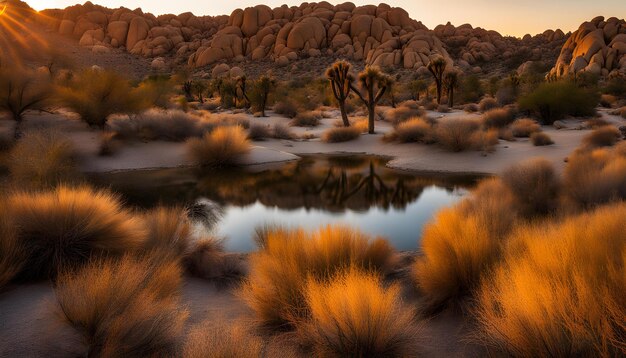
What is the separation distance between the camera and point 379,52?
74.2 metres

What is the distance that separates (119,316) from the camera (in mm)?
3338

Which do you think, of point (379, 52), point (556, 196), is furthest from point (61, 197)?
point (379, 52)

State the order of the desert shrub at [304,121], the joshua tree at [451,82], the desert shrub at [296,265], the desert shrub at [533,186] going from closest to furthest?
1. the desert shrub at [296,265]
2. the desert shrub at [533,186]
3. the desert shrub at [304,121]
4. the joshua tree at [451,82]

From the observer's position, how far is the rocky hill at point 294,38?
→ 75.9 metres

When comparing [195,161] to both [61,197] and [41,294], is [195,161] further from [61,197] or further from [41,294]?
[41,294]

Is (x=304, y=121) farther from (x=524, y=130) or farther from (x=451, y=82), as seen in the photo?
(x=451, y=82)

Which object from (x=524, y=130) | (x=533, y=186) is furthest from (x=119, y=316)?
(x=524, y=130)

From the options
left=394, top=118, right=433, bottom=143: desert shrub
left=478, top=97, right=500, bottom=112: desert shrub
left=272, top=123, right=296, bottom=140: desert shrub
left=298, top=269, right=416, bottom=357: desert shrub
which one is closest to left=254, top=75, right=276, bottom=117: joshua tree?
left=272, top=123, right=296, bottom=140: desert shrub

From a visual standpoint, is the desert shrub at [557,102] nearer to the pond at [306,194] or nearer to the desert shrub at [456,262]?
the pond at [306,194]

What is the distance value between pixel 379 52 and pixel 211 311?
244 ft

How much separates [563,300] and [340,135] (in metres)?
19.8

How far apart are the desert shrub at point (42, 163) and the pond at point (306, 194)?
1298mm

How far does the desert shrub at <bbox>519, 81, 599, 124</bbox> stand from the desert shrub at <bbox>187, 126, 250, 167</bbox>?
16.6 metres

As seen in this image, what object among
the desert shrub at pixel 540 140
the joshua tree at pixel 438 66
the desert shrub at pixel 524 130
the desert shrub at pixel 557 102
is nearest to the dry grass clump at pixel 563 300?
the desert shrub at pixel 540 140
